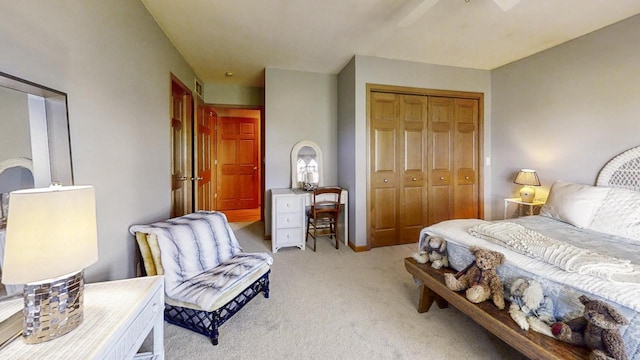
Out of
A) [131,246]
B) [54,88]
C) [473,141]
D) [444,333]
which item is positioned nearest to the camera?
[54,88]

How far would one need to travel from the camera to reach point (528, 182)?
304cm

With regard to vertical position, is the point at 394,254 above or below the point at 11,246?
below

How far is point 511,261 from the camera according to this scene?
1.50m

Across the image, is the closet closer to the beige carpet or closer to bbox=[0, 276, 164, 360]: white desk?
the beige carpet

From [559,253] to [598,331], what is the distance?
17.8 inches

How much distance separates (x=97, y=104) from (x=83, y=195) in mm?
956

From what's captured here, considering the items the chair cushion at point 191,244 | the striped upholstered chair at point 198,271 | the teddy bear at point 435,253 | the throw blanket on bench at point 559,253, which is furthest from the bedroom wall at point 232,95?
the throw blanket on bench at point 559,253

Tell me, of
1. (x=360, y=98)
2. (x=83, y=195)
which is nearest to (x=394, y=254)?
(x=360, y=98)

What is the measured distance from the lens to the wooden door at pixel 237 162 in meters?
5.75

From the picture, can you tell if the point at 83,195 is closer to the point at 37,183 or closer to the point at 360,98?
the point at 37,183

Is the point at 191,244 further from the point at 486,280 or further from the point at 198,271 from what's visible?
the point at 486,280

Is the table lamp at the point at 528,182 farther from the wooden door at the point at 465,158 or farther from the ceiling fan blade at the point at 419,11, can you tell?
the ceiling fan blade at the point at 419,11

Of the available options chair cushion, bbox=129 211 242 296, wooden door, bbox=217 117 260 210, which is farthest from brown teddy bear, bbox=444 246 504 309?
wooden door, bbox=217 117 260 210

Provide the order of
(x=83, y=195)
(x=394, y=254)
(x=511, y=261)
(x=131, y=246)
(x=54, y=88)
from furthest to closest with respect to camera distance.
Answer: (x=394, y=254)
(x=131, y=246)
(x=511, y=261)
(x=54, y=88)
(x=83, y=195)
